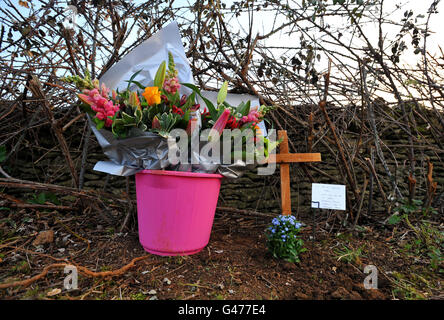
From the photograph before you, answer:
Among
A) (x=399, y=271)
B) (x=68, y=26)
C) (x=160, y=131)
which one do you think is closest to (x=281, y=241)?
(x=399, y=271)

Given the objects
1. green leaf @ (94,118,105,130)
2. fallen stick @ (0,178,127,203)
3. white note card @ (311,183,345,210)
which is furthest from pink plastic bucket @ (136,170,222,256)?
white note card @ (311,183,345,210)

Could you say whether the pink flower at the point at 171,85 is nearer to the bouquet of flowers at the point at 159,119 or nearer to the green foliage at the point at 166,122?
the bouquet of flowers at the point at 159,119

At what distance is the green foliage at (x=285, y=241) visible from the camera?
1528 mm

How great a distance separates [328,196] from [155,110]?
1202 mm

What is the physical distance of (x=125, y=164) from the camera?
1.50 metres

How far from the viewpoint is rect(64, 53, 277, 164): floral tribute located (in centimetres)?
135

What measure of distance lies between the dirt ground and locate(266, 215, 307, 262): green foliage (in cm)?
5

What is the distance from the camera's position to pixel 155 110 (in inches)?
57.2

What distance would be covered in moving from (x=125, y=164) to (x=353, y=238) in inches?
65.0

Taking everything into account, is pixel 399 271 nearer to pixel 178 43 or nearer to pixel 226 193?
pixel 226 193

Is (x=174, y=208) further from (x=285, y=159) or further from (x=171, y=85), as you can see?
(x=285, y=159)

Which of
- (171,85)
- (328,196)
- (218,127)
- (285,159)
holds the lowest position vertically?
(328,196)
